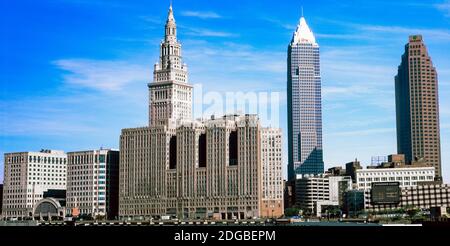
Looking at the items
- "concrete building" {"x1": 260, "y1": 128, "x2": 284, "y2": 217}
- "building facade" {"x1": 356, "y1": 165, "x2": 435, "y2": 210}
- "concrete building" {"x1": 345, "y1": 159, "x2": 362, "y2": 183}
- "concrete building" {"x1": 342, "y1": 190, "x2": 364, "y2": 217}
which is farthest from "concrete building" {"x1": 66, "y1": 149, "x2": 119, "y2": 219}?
"concrete building" {"x1": 345, "y1": 159, "x2": 362, "y2": 183}

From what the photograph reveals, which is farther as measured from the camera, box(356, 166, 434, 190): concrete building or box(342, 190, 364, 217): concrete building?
box(342, 190, 364, 217): concrete building

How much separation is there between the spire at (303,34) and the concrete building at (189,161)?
6202 cm

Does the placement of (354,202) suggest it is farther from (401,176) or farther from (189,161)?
(189,161)

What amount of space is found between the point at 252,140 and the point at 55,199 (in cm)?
2858

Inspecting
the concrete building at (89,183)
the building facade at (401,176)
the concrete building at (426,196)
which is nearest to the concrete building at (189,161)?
the concrete building at (89,183)

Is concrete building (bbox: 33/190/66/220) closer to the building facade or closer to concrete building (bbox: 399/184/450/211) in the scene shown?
the building facade

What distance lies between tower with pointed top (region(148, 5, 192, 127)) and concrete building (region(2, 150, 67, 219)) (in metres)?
14.3

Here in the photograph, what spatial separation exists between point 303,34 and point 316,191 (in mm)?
56011

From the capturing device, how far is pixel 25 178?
97.1 meters

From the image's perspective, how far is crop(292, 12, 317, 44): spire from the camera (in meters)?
159

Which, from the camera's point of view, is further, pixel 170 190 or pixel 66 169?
pixel 66 169
